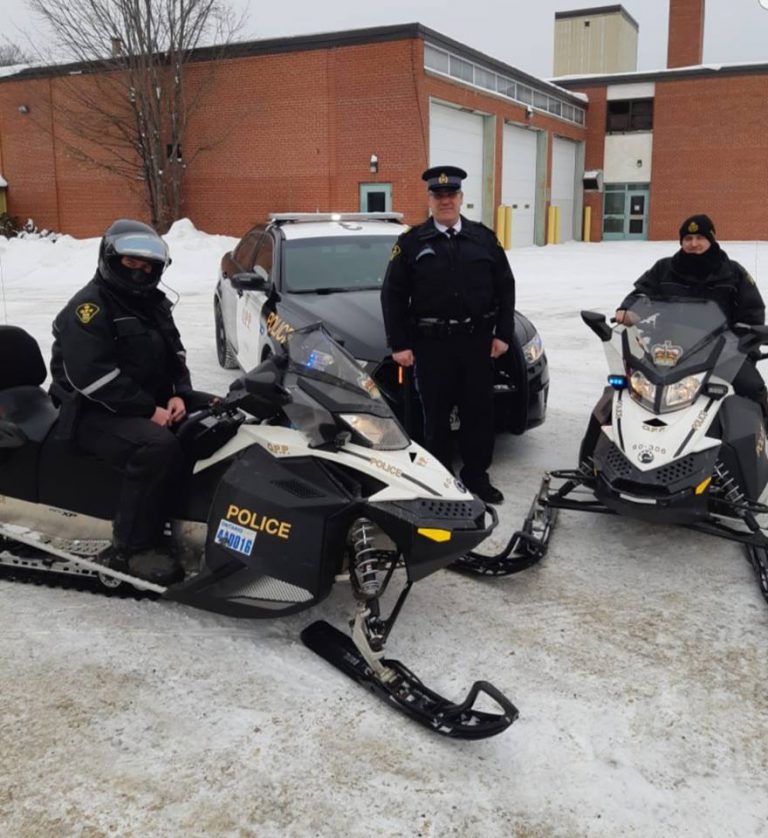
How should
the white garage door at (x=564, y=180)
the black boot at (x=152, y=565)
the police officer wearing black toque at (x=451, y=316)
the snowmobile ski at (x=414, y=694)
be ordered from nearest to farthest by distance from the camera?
the snowmobile ski at (x=414, y=694) < the black boot at (x=152, y=565) < the police officer wearing black toque at (x=451, y=316) < the white garage door at (x=564, y=180)

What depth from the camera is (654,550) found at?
166 inches

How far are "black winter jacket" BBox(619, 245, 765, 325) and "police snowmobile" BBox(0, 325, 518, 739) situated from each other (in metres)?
2.12

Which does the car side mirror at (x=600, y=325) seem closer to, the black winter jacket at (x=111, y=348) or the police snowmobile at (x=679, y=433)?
the police snowmobile at (x=679, y=433)

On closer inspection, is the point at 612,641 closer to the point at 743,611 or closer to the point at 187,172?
the point at 743,611

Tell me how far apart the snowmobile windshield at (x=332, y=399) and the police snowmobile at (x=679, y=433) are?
1234mm

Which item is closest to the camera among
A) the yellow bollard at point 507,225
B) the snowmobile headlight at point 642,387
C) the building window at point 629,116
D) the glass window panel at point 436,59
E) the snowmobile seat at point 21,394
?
the snowmobile seat at point 21,394

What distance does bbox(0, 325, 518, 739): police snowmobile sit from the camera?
290 centimetres

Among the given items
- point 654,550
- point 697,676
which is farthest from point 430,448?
point 697,676

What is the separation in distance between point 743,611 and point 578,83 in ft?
→ 113

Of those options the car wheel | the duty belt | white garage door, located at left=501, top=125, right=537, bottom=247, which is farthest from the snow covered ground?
white garage door, located at left=501, top=125, right=537, bottom=247

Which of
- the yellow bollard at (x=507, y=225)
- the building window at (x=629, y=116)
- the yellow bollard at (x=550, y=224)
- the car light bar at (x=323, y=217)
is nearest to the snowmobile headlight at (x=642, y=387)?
the car light bar at (x=323, y=217)

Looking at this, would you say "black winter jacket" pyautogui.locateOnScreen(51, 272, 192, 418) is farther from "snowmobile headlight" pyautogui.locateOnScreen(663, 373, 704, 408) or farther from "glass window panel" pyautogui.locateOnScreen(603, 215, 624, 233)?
"glass window panel" pyautogui.locateOnScreen(603, 215, 624, 233)

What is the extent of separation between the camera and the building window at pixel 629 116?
33719mm

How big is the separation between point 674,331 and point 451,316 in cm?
118
